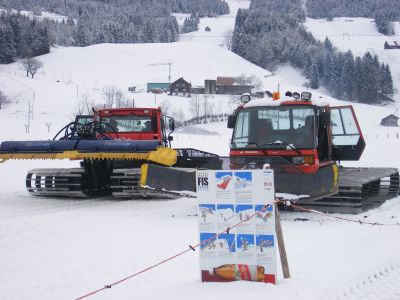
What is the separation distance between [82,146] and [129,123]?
310 cm

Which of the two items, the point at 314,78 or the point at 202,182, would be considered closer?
the point at 202,182

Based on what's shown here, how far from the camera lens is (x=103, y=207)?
12609mm

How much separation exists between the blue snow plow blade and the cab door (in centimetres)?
438

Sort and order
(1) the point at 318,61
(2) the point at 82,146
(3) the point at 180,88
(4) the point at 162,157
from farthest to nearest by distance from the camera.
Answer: (1) the point at 318,61 → (3) the point at 180,88 → (2) the point at 82,146 → (4) the point at 162,157

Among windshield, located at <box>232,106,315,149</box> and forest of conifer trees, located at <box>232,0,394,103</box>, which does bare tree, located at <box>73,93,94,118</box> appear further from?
forest of conifer trees, located at <box>232,0,394,103</box>

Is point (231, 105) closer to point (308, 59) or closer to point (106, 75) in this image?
point (106, 75)

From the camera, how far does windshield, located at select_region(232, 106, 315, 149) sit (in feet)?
36.4

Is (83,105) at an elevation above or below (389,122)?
above

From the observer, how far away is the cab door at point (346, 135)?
13305 millimetres

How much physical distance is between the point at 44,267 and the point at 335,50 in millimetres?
176908

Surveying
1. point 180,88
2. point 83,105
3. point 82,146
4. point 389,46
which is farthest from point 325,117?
point 389,46

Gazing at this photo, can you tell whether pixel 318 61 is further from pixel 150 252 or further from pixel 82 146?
pixel 150 252

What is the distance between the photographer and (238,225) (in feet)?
20.2

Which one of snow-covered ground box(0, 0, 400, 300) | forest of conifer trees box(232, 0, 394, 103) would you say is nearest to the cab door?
snow-covered ground box(0, 0, 400, 300)
